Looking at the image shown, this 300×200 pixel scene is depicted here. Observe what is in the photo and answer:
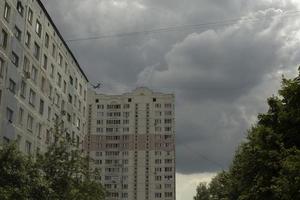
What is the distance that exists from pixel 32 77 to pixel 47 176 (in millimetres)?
19754

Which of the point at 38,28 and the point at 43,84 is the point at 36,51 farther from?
the point at 43,84

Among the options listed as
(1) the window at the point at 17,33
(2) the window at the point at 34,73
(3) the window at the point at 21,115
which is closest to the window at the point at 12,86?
(3) the window at the point at 21,115

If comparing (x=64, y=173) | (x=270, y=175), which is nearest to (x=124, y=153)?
(x=64, y=173)

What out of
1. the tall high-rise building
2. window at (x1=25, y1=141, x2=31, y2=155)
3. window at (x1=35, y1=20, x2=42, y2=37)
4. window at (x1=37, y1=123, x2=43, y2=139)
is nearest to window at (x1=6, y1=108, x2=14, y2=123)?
window at (x1=25, y1=141, x2=31, y2=155)

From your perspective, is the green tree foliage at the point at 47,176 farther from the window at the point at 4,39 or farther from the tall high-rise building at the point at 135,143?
the tall high-rise building at the point at 135,143

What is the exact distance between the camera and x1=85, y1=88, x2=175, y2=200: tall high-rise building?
11056 cm

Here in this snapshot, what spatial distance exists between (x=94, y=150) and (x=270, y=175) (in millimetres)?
86149

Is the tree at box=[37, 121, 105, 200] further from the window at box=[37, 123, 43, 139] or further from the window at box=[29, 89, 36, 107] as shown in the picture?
the window at box=[37, 123, 43, 139]

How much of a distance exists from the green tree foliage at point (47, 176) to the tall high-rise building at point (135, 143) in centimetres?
7035

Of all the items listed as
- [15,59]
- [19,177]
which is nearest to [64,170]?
[19,177]

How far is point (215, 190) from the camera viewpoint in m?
60.2

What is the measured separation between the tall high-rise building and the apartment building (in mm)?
43160

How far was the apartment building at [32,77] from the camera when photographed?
43.8m

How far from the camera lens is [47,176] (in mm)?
33281
